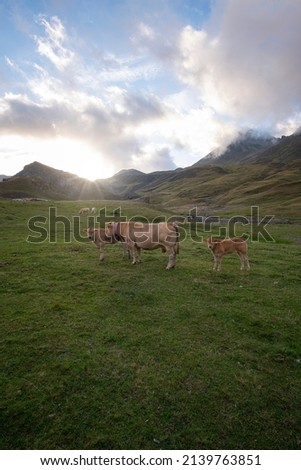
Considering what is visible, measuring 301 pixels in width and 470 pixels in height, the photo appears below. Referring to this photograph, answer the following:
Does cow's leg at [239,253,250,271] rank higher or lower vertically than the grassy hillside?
lower

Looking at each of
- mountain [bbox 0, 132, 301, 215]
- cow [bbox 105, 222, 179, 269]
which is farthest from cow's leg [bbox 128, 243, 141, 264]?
mountain [bbox 0, 132, 301, 215]

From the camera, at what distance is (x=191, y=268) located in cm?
1717

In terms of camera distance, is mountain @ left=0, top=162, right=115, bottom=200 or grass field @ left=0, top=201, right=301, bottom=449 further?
mountain @ left=0, top=162, right=115, bottom=200

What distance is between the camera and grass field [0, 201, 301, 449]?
20.8ft

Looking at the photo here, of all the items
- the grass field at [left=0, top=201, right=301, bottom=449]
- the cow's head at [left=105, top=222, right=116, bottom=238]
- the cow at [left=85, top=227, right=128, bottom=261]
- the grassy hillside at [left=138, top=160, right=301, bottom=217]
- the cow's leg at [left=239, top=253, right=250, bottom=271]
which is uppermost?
the grassy hillside at [left=138, top=160, right=301, bottom=217]

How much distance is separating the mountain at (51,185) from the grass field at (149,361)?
10700 centimetres

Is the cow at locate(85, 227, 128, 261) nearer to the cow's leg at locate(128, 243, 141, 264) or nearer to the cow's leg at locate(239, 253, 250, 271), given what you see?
the cow's leg at locate(128, 243, 141, 264)

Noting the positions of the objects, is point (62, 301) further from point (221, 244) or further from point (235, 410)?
point (221, 244)

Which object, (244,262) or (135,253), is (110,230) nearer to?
(135,253)

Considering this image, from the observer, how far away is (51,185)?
511 ft

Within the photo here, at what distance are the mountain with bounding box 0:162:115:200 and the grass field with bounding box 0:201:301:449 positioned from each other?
10700 centimetres

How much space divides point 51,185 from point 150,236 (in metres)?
152

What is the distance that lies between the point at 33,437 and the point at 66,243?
19634 mm
